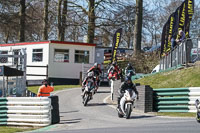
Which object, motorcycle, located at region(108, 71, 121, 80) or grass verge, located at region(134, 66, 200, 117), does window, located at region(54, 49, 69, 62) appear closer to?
motorcycle, located at region(108, 71, 121, 80)

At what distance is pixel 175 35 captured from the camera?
2381 centimetres

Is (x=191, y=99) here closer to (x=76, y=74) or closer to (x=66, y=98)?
(x=66, y=98)

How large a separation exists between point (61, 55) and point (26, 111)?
64.6 ft

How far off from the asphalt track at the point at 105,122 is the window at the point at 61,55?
1295 cm

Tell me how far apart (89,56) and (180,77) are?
16.9 metres

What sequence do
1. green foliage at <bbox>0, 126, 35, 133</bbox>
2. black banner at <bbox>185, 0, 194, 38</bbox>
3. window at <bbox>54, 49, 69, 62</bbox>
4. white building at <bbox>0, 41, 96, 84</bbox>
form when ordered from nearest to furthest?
1. green foliage at <bbox>0, 126, 35, 133</bbox>
2. black banner at <bbox>185, 0, 194, 38</bbox>
3. white building at <bbox>0, 41, 96, 84</bbox>
4. window at <bbox>54, 49, 69, 62</bbox>

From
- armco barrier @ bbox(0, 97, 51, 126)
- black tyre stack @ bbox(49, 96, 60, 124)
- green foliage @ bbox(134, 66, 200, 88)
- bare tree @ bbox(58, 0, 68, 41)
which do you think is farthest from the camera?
bare tree @ bbox(58, 0, 68, 41)

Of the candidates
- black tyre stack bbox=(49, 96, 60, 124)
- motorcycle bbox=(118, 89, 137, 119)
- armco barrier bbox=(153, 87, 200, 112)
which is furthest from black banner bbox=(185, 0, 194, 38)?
black tyre stack bbox=(49, 96, 60, 124)

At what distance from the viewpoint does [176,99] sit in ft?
51.6

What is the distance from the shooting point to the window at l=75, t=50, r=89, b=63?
35.0 metres

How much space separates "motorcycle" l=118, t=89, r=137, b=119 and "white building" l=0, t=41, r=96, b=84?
1903cm

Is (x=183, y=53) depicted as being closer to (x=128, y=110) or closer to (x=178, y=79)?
(x=178, y=79)

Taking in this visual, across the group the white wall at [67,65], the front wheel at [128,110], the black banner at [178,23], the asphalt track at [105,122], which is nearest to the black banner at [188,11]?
the black banner at [178,23]

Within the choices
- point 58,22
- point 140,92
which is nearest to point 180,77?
point 140,92
